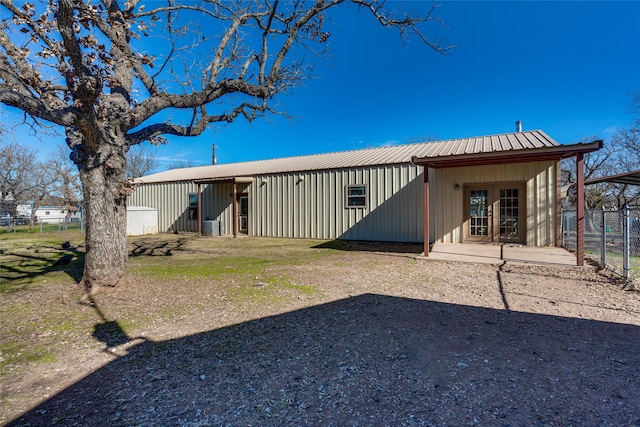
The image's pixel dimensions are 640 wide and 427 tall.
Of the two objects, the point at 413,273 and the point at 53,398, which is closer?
the point at 53,398

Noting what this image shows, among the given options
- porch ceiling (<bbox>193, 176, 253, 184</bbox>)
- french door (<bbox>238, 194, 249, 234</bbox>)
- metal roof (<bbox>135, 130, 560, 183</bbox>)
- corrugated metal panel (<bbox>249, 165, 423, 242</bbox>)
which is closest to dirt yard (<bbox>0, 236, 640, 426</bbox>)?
corrugated metal panel (<bbox>249, 165, 423, 242</bbox>)

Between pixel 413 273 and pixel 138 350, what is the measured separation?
202 inches

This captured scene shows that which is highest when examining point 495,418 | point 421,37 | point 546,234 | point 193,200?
point 421,37

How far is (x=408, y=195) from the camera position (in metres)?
11.5

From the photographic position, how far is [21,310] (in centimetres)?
431

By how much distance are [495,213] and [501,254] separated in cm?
246

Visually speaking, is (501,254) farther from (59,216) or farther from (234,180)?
(59,216)

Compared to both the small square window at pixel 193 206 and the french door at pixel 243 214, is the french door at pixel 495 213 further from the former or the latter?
the small square window at pixel 193 206

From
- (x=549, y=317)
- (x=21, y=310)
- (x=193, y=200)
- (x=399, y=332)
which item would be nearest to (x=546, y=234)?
(x=549, y=317)

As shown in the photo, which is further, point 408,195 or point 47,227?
point 47,227

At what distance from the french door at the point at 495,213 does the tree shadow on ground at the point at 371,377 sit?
23.4ft

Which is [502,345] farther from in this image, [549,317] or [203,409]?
[203,409]

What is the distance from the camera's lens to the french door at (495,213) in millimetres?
10195

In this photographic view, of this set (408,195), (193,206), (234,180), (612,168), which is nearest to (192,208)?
(193,206)
